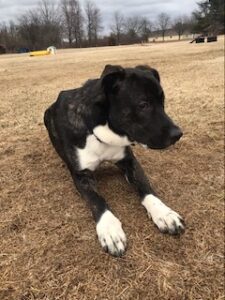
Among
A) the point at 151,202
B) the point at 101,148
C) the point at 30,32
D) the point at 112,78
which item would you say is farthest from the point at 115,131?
the point at 30,32

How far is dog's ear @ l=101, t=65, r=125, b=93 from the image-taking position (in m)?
3.09

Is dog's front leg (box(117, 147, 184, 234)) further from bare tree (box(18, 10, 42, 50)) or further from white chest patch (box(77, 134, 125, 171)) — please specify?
bare tree (box(18, 10, 42, 50))

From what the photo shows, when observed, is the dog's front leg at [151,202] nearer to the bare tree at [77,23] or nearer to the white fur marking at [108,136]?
the white fur marking at [108,136]

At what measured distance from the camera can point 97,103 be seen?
3.19 metres

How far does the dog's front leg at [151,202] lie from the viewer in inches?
124

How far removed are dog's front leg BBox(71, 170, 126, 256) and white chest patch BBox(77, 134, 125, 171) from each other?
3.3 inches

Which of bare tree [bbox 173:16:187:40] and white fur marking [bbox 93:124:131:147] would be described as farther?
bare tree [bbox 173:16:187:40]

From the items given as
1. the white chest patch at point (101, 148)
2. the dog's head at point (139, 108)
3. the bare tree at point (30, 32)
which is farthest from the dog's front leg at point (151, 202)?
the bare tree at point (30, 32)

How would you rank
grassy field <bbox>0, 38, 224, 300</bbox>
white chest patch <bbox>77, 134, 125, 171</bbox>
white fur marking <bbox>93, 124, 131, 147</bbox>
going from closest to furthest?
grassy field <bbox>0, 38, 224, 300</bbox> < white fur marking <bbox>93, 124, 131, 147</bbox> < white chest patch <bbox>77, 134, 125, 171</bbox>

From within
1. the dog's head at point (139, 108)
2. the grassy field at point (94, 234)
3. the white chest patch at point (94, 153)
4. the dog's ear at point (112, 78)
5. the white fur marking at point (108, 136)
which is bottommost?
the grassy field at point (94, 234)

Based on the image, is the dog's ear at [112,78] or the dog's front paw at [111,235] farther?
the dog's ear at [112,78]

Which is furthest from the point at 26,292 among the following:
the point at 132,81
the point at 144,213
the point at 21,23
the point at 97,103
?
the point at 21,23

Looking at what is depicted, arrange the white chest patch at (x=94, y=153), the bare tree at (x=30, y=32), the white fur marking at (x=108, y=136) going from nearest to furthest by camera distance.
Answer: the white fur marking at (x=108, y=136), the white chest patch at (x=94, y=153), the bare tree at (x=30, y=32)

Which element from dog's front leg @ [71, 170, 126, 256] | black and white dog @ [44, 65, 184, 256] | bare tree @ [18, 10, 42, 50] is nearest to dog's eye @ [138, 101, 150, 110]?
black and white dog @ [44, 65, 184, 256]
